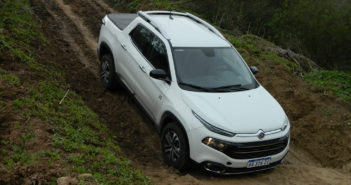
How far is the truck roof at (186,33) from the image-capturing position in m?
6.95

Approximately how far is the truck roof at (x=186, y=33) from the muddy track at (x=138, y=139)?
5.98ft

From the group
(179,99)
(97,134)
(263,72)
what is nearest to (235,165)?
(179,99)

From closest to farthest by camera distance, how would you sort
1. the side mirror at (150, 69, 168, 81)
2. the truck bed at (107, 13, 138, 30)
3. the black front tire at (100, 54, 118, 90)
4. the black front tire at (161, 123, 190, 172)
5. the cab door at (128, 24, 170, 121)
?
the black front tire at (161, 123, 190, 172)
the side mirror at (150, 69, 168, 81)
the cab door at (128, 24, 170, 121)
the black front tire at (100, 54, 118, 90)
the truck bed at (107, 13, 138, 30)

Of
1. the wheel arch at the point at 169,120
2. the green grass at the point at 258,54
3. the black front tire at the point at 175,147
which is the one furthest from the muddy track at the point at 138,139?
the green grass at the point at 258,54

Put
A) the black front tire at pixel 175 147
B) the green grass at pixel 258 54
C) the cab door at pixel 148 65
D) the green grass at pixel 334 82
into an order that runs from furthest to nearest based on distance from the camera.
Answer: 1. the green grass at pixel 258 54
2. the green grass at pixel 334 82
3. the cab door at pixel 148 65
4. the black front tire at pixel 175 147

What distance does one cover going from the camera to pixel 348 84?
33.0 feet

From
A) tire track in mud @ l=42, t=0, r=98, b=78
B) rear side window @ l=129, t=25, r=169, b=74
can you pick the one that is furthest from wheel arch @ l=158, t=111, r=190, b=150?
tire track in mud @ l=42, t=0, r=98, b=78

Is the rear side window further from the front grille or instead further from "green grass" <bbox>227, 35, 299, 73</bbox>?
"green grass" <bbox>227, 35, 299, 73</bbox>

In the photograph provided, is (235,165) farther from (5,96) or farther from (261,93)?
(5,96)

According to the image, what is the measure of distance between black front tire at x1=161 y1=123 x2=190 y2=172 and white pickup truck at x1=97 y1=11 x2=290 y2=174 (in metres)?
0.01

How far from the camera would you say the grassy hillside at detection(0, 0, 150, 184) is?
15.5 ft

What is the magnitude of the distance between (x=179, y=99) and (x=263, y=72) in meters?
4.63

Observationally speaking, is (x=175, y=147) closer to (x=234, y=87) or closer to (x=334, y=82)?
(x=234, y=87)

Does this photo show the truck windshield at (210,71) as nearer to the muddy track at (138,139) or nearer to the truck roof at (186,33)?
the truck roof at (186,33)
